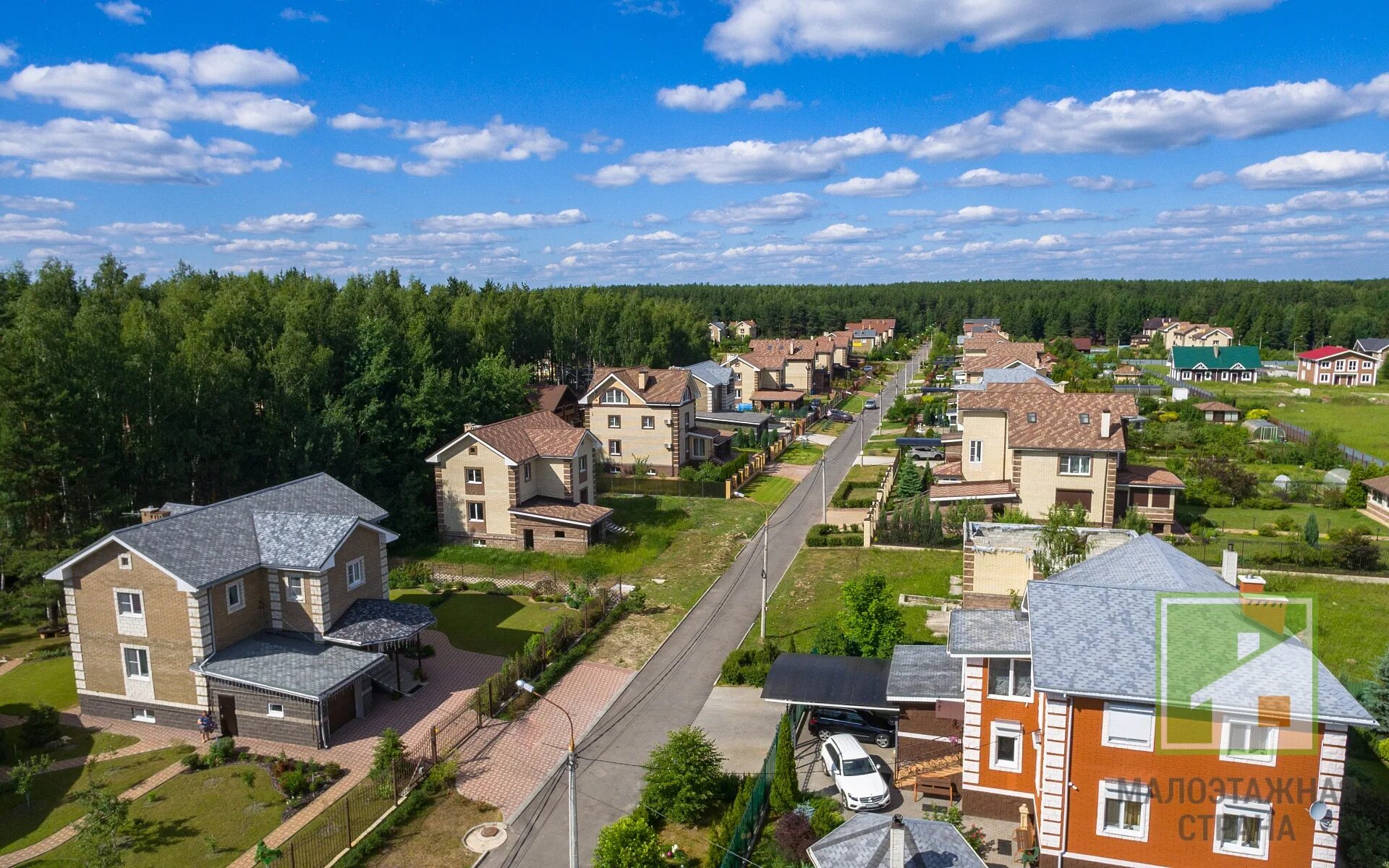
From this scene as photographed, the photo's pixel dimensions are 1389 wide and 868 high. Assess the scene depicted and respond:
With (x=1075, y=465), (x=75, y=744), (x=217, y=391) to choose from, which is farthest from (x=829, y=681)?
(x=217, y=391)

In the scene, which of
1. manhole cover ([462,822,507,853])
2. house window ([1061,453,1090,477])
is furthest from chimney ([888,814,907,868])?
house window ([1061,453,1090,477])

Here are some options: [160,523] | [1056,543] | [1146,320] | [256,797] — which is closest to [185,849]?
[256,797]

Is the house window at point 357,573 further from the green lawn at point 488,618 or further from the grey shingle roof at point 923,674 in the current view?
the grey shingle roof at point 923,674

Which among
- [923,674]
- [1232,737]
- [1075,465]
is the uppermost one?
[1075,465]

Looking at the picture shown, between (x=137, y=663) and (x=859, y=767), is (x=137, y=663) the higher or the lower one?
the higher one

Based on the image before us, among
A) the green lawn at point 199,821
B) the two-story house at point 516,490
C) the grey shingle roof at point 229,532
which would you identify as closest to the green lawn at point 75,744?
the green lawn at point 199,821

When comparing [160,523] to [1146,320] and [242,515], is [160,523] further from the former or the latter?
[1146,320]

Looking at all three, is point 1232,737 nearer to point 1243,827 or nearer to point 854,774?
point 1243,827
